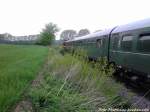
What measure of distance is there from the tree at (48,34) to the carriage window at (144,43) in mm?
86656

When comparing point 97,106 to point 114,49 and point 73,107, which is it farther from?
point 114,49

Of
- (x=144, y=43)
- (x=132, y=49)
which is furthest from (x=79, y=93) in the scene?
(x=132, y=49)

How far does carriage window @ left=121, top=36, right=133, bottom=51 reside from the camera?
9.91m

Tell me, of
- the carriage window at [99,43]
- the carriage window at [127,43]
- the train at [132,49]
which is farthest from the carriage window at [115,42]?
the carriage window at [99,43]

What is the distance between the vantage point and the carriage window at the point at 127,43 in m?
9.91

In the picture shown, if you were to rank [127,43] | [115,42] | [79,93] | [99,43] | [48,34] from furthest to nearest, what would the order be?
[48,34], [99,43], [115,42], [127,43], [79,93]

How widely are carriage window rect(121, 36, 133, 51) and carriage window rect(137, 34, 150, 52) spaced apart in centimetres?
94

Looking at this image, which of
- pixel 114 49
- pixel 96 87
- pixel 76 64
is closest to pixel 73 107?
pixel 96 87

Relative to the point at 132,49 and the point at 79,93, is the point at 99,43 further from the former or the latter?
the point at 79,93

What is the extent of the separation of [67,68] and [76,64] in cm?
96

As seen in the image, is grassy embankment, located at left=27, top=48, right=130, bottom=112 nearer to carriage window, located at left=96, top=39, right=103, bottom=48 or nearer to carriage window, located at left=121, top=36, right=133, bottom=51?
carriage window, located at left=121, top=36, right=133, bottom=51

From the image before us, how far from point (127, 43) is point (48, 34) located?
9174cm

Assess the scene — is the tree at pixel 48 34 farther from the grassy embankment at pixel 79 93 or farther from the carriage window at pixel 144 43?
the grassy embankment at pixel 79 93

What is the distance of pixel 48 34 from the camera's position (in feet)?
331
